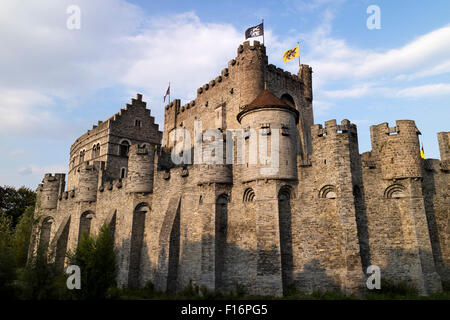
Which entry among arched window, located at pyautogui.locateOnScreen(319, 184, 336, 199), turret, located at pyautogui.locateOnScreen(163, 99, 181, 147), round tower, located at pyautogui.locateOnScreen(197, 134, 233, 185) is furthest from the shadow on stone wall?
turret, located at pyautogui.locateOnScreen(163, 99, 181, 147)

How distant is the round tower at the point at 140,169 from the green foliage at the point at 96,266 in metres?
9.08

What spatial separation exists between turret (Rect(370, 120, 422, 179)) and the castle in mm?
58

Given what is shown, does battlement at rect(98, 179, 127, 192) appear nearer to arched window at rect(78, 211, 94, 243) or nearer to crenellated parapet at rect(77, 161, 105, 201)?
crenellated parapet at rect(77, 161, 105, 201)

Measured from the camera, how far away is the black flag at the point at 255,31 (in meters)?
29.7

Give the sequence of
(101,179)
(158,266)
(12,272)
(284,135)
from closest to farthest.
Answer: (12,272) → (284,135) → (158,266) → (101,179)

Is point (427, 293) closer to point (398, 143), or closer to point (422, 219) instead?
point (422, 219)

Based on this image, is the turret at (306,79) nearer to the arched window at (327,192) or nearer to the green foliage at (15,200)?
the arched window at (327,192)

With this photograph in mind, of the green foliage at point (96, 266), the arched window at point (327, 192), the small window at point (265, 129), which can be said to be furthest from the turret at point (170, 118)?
the arched window at point (327, 192)

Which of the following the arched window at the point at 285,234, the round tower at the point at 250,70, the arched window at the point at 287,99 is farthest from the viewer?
the arched window at the point at 287,99

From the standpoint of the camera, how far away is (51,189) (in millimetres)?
38938

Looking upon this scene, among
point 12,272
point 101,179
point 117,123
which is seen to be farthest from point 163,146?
point 12,272

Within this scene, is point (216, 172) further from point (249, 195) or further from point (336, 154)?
point (336, 154)

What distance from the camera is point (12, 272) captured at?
17.3 metres
